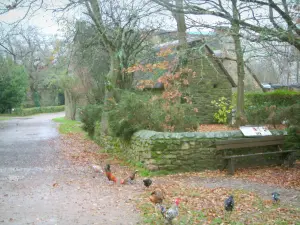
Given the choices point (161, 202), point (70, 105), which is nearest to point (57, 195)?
point (161, 202)

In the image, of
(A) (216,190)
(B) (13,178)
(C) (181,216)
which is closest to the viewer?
(C) (181,216)

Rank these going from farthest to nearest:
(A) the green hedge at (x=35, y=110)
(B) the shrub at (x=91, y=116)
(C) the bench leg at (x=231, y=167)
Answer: (A) the green hedge at (x=35, y=110) < (B) the shrub at (x=91, y=116) < (C) the bench leg at (x=231, y=167)

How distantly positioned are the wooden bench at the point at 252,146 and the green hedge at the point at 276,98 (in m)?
10.2

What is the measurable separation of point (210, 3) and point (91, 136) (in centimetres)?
1319

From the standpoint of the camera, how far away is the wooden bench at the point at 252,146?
10.4m

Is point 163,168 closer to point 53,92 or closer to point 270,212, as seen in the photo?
point 270,212

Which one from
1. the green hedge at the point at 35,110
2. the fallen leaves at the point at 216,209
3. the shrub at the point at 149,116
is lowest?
the fallen leaves at the point at 216,209

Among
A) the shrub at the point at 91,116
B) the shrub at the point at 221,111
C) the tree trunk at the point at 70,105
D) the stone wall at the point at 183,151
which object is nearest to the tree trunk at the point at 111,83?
the shrub at the point at 91,116

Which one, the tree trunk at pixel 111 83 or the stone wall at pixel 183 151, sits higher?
the tree trunk at pixel 111 83

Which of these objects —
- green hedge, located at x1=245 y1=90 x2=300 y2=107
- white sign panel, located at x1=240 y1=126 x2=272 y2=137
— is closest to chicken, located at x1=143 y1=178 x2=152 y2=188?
white sign panel, located at x1=240 y1=126 x2=272 y2=137

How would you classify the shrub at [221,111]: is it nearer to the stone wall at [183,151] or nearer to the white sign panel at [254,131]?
the white sign panel at [254,131]

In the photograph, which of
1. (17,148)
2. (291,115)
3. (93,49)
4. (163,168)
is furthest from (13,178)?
(93,49)

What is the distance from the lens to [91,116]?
19266 millimetres

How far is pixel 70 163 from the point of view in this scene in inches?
523
